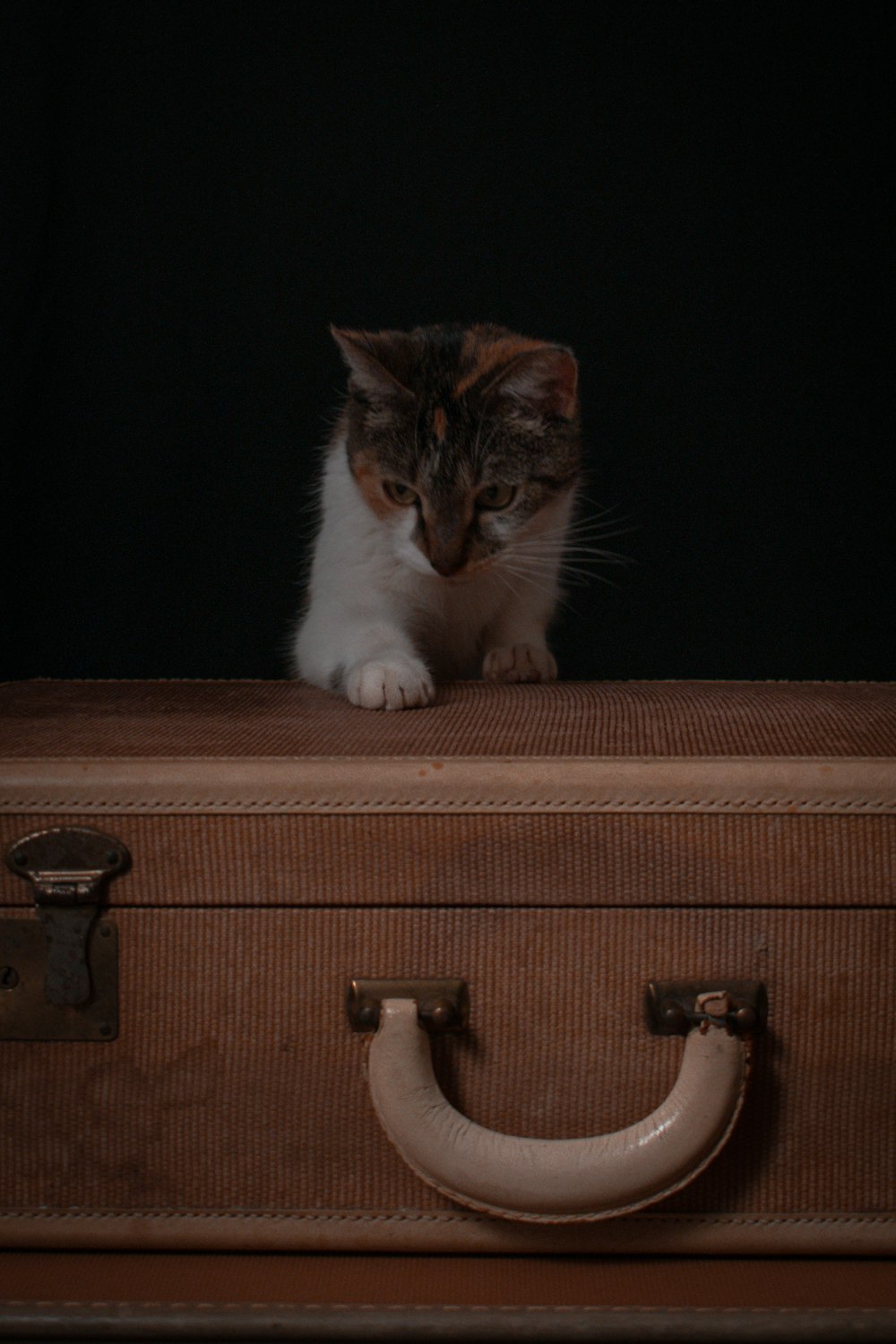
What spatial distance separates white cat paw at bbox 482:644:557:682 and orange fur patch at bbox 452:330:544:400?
0.29 meters

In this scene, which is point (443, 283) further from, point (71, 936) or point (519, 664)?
point (71, 936)

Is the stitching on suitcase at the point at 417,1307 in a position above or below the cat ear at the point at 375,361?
below

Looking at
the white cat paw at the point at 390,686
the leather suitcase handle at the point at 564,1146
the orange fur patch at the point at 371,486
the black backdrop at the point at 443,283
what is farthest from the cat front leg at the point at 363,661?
the black backdrop at the point at 443,283

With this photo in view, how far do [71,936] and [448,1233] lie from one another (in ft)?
1.10

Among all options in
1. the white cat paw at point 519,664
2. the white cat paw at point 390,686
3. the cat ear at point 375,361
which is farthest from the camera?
the white cat paw at point 519,664

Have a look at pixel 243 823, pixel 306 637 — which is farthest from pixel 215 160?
pixel 243 823

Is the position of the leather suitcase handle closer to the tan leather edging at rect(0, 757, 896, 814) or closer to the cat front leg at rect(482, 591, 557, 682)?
the tan leather edging at rect(0, 757, 896, 814)

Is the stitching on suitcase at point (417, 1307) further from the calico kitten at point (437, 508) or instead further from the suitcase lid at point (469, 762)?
the calico kitten at point (437, 508)

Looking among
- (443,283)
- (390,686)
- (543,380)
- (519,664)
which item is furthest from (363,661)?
(443,283)

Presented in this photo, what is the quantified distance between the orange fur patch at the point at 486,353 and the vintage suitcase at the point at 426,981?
489 millimetres

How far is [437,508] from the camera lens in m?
1.13

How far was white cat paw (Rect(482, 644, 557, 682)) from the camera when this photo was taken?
1.27 m

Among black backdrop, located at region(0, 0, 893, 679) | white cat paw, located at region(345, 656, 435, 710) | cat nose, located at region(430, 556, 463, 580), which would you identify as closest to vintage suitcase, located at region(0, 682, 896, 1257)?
white cat paw, located at region(345, 656, 435, 710)

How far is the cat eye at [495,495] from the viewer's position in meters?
1.16
